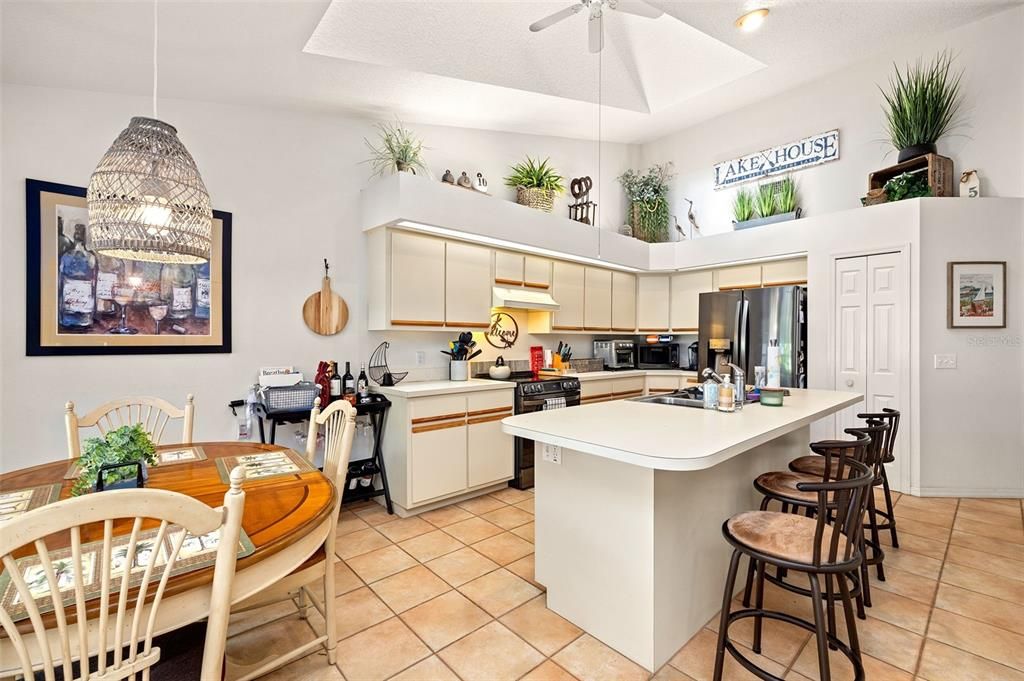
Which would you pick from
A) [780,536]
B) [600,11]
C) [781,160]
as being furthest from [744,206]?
[780,536]

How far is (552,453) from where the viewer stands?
2162 mm

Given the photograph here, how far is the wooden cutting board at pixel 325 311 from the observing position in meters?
3.54

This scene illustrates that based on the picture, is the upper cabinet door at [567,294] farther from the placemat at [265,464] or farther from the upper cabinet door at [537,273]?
the placemat at [265,464]

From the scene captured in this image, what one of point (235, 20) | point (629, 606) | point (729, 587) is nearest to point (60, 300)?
point (235, 20)

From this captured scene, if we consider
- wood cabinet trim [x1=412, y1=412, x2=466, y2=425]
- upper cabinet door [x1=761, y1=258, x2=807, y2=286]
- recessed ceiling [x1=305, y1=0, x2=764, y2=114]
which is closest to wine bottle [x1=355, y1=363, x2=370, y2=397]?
wood cabinet trim [x1=412, y1=412, x2=466, y2=425]

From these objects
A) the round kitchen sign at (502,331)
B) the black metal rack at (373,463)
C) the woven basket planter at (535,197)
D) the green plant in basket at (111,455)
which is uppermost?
the woven basket planter at (535,197)

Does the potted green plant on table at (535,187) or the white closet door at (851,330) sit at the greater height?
the potted green plant on table at (535,187)

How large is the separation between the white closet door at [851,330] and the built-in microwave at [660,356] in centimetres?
171

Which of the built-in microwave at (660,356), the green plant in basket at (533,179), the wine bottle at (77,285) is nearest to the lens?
the wine bottle at (77,285)

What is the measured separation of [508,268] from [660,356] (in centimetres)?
239

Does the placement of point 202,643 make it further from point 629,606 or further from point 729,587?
point 729,587

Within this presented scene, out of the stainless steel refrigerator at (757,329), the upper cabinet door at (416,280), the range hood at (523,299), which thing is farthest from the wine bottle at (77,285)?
the stainless steel refrigerator at (757,329)

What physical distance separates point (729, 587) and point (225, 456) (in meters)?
2.18

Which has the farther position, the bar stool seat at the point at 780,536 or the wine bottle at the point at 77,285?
the wine bottle at the point at 77,285
